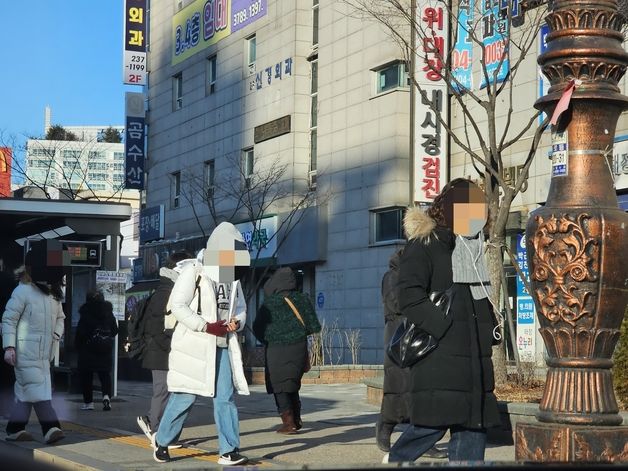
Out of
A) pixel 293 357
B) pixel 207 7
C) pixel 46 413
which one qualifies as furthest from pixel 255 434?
pixel 207 7

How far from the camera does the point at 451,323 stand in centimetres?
656

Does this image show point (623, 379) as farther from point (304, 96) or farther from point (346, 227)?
point (304, 96)

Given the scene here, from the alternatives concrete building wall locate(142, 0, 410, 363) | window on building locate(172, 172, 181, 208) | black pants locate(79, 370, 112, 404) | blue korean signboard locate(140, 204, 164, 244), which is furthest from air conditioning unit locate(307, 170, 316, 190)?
black pants locate(79, 370, 112, 404)

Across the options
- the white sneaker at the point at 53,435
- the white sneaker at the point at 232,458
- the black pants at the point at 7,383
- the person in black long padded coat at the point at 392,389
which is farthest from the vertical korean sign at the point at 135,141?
the white sneaker at the point at 232,458

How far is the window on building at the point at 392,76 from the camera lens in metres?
30.9

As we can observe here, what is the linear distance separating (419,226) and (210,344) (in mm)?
3314

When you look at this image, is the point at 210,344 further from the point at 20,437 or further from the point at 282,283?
the point at 20,437

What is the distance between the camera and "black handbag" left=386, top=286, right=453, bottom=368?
656 cm

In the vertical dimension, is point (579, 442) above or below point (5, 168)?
below

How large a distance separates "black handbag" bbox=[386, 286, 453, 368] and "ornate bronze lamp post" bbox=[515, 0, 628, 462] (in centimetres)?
59

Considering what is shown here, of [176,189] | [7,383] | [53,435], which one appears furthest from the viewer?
[176,189]

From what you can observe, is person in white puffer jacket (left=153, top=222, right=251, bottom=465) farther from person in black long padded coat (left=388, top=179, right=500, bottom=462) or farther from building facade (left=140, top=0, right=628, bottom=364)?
building facade (left=140, top=0, right=628, bottom=364)

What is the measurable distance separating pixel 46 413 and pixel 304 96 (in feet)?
83.5

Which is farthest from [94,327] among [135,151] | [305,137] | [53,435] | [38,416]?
[135,151]
